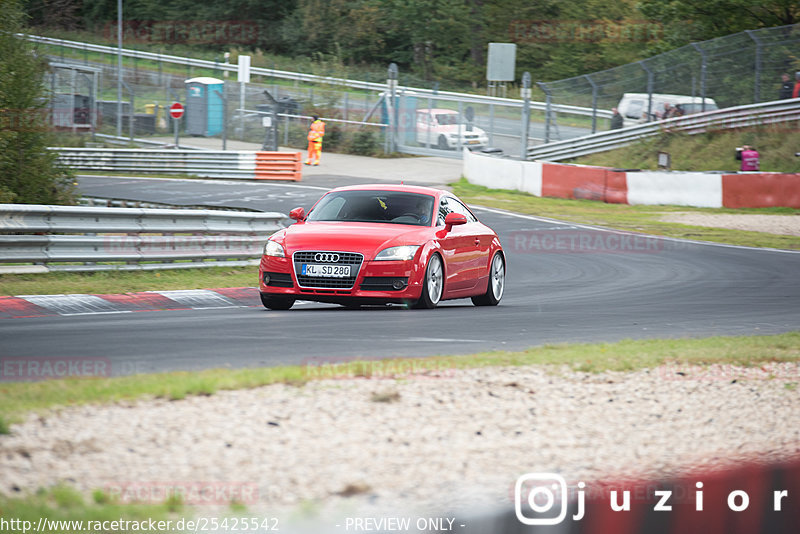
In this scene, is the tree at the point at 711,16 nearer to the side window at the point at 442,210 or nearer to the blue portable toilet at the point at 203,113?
the blue portable toilet at the point at 203,113

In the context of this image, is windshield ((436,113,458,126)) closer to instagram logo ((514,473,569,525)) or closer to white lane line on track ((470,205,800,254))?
white lane line on track ((470,205,800,254))

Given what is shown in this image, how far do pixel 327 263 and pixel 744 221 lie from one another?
16751mm

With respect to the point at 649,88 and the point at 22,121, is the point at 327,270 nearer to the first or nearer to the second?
the point at 22,121

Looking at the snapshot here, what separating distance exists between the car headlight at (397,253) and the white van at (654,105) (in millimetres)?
24825

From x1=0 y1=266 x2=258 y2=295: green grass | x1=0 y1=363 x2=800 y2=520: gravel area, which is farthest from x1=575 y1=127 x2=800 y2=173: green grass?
x1=0 y1=363 x2=800 y2=520: gravel area

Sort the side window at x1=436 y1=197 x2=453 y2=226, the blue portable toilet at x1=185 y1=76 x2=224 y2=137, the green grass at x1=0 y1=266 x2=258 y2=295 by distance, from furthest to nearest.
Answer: the blue portable toilet at x1=185 y1=76 x2=224 y2=137, the green grass at x1=0 y1=266 x2=258 y2=295, the side window at x1=436 y1=197 x2=453 y2=226

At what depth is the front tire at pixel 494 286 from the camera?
13359mm

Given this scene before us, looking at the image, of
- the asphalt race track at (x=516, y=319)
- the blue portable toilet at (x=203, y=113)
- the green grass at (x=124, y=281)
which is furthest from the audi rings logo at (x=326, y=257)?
the blue portable toilet at (x=203, y=113)

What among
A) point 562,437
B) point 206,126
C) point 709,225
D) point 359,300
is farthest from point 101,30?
point 562,437

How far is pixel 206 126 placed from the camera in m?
46.4

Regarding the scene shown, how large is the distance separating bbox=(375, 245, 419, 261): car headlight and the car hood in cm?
5

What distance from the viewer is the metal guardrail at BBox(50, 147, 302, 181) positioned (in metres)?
35.0

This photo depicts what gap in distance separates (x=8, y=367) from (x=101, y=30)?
8215 cm

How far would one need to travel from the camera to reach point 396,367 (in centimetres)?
771
